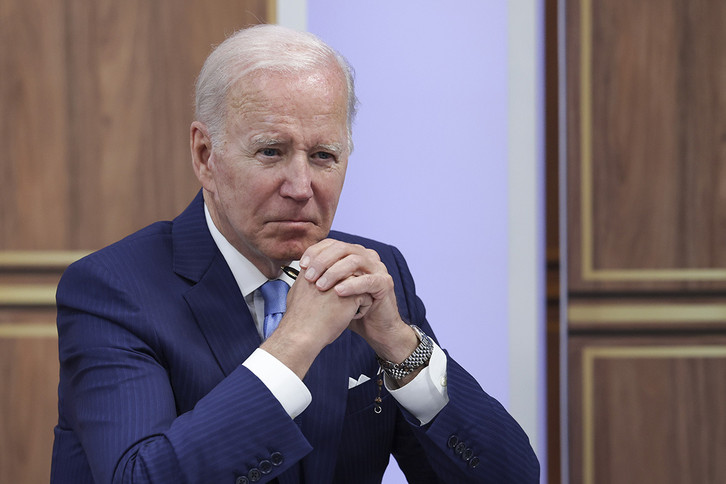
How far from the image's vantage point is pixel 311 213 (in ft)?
4.50

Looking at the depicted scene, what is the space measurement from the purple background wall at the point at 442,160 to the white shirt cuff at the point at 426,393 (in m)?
1.29

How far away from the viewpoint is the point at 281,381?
3.94 feet

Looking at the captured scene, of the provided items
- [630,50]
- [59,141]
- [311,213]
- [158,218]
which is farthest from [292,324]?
[630,50]

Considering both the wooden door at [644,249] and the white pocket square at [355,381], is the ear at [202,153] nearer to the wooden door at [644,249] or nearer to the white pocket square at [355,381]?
the white pocket square at [355,381]

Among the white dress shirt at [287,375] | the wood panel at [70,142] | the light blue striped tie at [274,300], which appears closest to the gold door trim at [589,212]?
the wood panel at [70,142]

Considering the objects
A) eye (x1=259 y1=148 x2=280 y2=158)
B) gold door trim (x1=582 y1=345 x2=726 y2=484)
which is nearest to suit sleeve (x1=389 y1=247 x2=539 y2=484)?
eye (x1=259 y1=148 x2=280 y2=158)

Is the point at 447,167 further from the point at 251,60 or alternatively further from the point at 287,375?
the point at 287,375

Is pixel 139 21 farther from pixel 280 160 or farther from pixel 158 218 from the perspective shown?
pixel 280 160

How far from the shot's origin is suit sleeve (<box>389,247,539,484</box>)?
4.45 ft

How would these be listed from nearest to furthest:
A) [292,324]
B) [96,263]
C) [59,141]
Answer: [292,324]
[96,263]
[59,141]

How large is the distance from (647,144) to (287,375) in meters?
1.79

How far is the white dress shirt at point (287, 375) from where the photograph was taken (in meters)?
1.20

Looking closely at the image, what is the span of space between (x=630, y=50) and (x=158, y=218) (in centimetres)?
161

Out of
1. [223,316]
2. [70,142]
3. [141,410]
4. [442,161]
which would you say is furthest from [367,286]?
[70,142]
